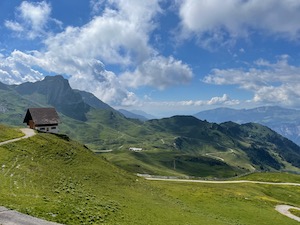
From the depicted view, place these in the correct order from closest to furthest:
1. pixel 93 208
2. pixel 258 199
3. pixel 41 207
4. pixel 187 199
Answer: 1. pixel 41 207
2. pixel 93 208
3. pixel 187 199
4. pixel 258 199

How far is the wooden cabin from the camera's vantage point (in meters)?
103

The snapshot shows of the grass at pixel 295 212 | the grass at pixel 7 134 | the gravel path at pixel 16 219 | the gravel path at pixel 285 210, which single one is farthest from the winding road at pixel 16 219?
the grass at pixel 295 212

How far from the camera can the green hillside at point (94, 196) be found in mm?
42219

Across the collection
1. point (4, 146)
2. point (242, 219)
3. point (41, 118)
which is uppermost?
point (41, 118)

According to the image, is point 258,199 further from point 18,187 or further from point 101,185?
point 18,187

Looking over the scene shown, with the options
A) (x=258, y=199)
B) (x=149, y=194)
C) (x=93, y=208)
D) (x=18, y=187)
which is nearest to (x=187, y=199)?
(x=149, y=194)

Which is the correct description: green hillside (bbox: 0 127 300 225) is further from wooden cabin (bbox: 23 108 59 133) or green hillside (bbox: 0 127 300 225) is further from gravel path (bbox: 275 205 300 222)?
wooden cabin (bbox: 23 108 59 133)

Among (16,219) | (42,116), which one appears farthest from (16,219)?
(42,116)

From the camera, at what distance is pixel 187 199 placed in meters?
77.7

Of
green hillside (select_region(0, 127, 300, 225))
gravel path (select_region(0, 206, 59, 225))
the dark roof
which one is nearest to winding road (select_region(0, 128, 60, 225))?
gravel path (select_region(0, 206, 59, 225))

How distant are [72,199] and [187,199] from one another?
37219mm

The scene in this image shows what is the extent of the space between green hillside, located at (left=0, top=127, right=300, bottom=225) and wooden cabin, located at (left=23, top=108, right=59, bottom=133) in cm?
2057

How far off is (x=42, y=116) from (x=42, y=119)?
4.50 ft

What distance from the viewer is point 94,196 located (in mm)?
54406
